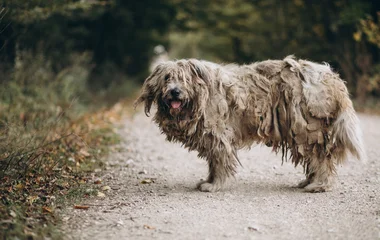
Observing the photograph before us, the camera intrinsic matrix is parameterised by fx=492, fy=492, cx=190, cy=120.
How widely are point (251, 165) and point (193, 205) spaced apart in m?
2.60

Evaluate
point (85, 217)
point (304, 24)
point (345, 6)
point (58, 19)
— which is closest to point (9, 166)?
point (85, 217)

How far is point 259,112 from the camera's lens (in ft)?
19.8

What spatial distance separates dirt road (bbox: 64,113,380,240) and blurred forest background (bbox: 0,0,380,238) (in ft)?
2.05

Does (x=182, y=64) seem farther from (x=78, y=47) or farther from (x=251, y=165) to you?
(x=78, y=47)

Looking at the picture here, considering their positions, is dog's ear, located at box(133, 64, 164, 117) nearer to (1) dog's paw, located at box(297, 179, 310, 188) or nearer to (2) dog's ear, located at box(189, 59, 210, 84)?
(2) dog's ear, located at box(189, 59, 210, 84)

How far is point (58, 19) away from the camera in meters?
14.6

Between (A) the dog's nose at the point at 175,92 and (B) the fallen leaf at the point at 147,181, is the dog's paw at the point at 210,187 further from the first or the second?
(A) the dog's nose at the point at 175,92

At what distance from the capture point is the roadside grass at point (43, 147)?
490cm

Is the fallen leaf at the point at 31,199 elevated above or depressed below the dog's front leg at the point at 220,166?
below

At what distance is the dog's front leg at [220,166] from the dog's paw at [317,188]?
943mm

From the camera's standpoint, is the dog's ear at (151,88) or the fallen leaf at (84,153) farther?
the fallen leaf at (84,153)

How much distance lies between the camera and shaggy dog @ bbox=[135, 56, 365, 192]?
5.87m

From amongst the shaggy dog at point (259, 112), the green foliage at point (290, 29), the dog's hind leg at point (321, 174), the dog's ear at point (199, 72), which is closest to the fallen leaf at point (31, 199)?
the shaggy dog at point (259, 112)

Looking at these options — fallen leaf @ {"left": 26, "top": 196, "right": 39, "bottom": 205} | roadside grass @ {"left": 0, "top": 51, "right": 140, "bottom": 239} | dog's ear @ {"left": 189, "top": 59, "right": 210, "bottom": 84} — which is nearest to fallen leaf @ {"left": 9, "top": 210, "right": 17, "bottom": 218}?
roadside grass @ {"left": 0, "top": 51, "right": 140, "bottom": 239}
